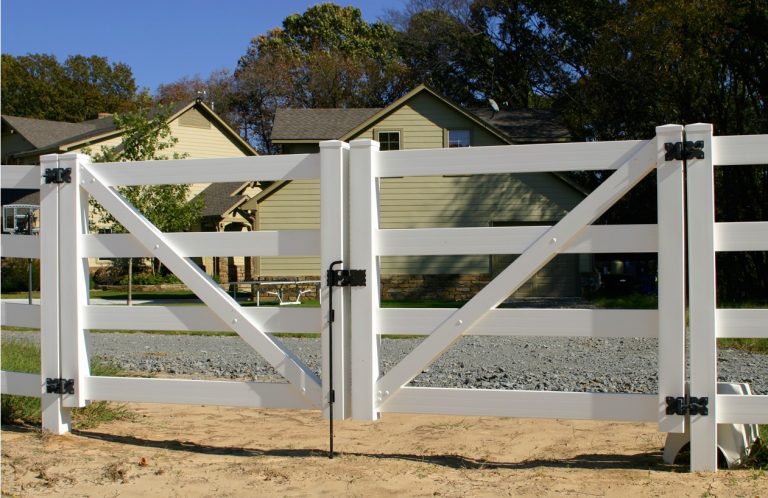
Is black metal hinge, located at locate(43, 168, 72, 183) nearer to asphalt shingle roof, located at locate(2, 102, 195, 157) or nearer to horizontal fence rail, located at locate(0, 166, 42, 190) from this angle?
horizontal fence rail, located at locate(0, 166, 42, 190)

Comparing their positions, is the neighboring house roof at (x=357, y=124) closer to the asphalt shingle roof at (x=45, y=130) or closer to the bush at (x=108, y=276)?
the bush at (x=108, y=276)

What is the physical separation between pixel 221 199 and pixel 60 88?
97.4 feet

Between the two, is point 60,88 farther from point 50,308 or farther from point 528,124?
point 50,308

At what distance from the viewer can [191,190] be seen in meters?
31.5

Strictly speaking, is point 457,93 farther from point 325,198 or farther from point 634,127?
point 325,198

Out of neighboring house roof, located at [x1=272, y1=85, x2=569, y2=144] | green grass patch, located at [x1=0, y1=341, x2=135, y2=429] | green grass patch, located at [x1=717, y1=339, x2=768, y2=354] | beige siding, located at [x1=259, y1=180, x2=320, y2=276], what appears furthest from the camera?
neighboring house roof, located at [x1=272, y1=85, x2=569, y2=144]

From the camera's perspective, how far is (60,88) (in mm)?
54594

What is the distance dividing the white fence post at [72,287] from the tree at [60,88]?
49661 millimetres

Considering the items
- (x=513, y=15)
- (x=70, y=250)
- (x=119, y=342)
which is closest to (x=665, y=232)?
(x=70, y=250)

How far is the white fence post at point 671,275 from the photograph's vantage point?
4.57 meters

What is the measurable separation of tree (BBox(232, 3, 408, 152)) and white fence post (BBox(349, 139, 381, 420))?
3840 centimetres

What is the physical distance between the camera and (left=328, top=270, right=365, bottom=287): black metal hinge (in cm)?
502

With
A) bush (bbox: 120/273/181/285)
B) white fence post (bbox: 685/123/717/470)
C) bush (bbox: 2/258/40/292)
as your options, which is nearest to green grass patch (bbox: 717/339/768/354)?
white fence post (bbox: 685/123/717/470)

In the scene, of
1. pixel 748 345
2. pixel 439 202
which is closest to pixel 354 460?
pixel 748 345
